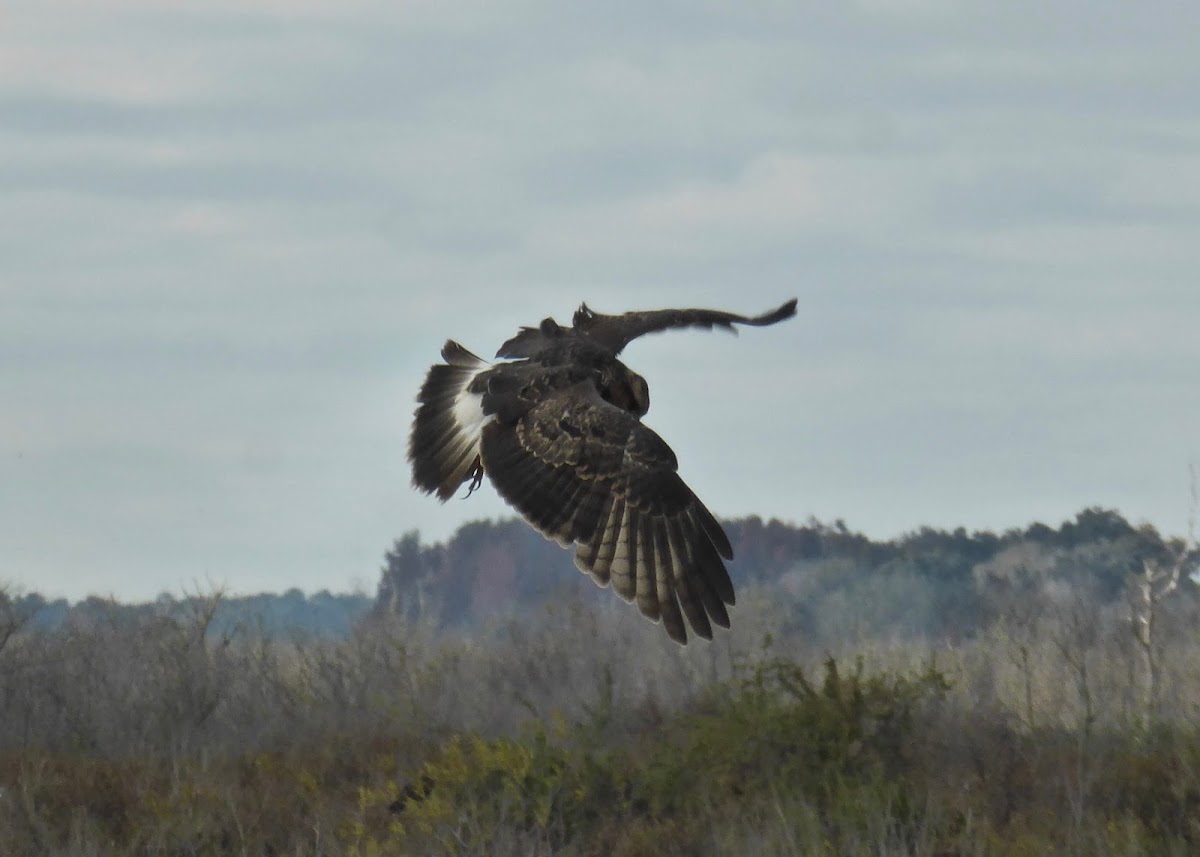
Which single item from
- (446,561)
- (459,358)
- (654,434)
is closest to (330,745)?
(459,358)

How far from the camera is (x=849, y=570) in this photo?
49.0m

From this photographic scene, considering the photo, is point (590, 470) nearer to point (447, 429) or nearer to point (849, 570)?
point (447, 429)

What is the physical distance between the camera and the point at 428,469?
32.7 ft

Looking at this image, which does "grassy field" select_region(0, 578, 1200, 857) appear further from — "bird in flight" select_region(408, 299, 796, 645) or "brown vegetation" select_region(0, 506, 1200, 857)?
"bird in flight" select_region(408, 299, 796, 645)

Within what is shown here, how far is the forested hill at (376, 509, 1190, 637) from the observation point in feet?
139

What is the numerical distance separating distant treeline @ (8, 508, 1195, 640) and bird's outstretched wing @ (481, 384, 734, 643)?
27104mm

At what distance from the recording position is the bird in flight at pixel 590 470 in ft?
27.4

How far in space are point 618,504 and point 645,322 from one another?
209cm

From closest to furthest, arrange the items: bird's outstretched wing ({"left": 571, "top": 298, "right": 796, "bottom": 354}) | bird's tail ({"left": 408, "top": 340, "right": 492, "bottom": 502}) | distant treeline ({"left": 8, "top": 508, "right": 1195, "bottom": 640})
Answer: bird's tail ({"left": 408, "top": 340, "right": 492, "bottom": 502}) → bird's outstretched wing ({"left": 571, "top": 298, "right": 796, "bottom": 354}) → distant treeline ({"left": 8, "top": 508, "right": 1195, "bottom": 640})

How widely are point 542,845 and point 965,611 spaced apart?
32.3m

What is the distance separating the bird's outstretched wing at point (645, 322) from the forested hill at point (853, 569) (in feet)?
84.9

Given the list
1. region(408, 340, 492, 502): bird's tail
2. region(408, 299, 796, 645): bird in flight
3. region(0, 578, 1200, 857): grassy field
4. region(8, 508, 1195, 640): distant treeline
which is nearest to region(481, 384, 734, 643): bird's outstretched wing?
region(408, 299, 796, 645): bird in flight

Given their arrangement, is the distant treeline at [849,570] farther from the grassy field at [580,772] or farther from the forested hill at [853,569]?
the grassy field at [580,772]

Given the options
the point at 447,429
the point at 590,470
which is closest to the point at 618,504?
the point at 590,470
